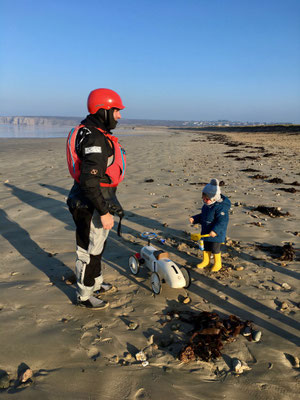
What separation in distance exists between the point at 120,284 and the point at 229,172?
34.0 ft

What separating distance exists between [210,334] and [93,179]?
2.08m

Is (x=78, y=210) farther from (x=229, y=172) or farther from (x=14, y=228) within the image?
(x=229, y=172)

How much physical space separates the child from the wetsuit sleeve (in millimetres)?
2176

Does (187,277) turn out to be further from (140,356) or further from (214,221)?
(140,356)

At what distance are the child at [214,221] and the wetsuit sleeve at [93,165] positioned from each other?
2176mm

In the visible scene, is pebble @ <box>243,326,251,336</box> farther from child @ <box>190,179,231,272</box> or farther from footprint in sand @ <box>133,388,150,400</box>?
child @ <box>190,179,231,272</box>

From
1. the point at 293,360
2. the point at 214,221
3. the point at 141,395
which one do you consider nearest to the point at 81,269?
the point at 141,395

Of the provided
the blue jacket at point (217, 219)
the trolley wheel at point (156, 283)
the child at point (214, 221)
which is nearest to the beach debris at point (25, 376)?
the trolley wheel at point (156, 283)

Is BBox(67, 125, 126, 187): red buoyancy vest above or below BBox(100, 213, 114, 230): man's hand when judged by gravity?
above

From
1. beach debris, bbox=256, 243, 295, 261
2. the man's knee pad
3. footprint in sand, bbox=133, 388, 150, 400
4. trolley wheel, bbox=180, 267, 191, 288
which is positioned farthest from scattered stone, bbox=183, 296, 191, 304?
beach debris, bbox=256, 243, 295, 261

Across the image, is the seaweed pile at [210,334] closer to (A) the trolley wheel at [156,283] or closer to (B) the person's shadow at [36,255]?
(A) the trolley wheel at [156,283]

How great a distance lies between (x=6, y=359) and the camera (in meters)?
2.73

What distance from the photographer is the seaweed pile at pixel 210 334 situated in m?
2.82

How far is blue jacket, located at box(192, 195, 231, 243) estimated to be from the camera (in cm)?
461
